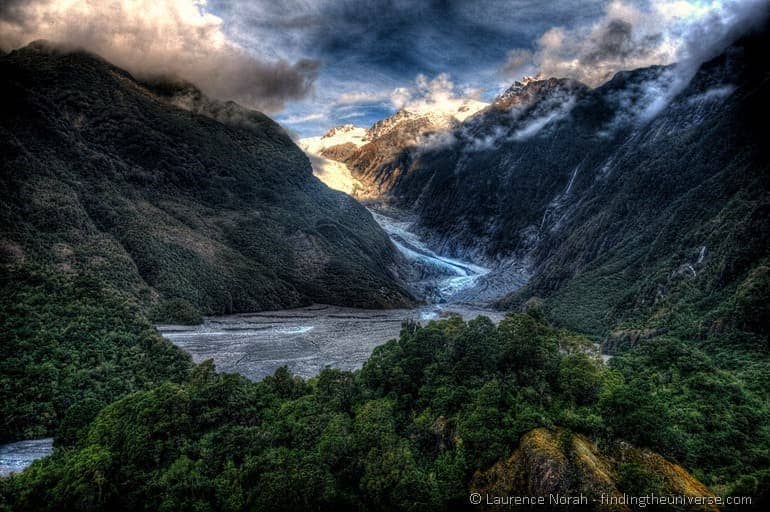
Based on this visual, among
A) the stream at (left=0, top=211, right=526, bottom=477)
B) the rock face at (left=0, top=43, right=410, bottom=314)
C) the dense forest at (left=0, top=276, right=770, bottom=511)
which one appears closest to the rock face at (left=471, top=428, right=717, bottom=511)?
the dense forest at (left=0, top=276, right=770, bottom=511)

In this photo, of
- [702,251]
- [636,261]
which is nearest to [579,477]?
[702,251]

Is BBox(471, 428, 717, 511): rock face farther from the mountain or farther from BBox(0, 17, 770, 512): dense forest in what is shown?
the mountain

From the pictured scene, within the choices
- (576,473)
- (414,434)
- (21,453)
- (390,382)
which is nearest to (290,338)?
(21,453)

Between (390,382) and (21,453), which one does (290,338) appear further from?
A: (390,382)

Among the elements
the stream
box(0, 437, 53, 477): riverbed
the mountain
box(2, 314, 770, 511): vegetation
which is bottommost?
box(0, 437, 53, 477): riverbed

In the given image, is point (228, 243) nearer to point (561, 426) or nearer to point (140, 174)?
point (140, 174)

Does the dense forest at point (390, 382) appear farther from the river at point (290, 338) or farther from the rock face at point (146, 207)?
the river at point (290, 338)

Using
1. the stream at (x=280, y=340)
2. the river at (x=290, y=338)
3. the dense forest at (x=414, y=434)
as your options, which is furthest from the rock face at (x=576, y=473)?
the stream at (x=280, y=340)
